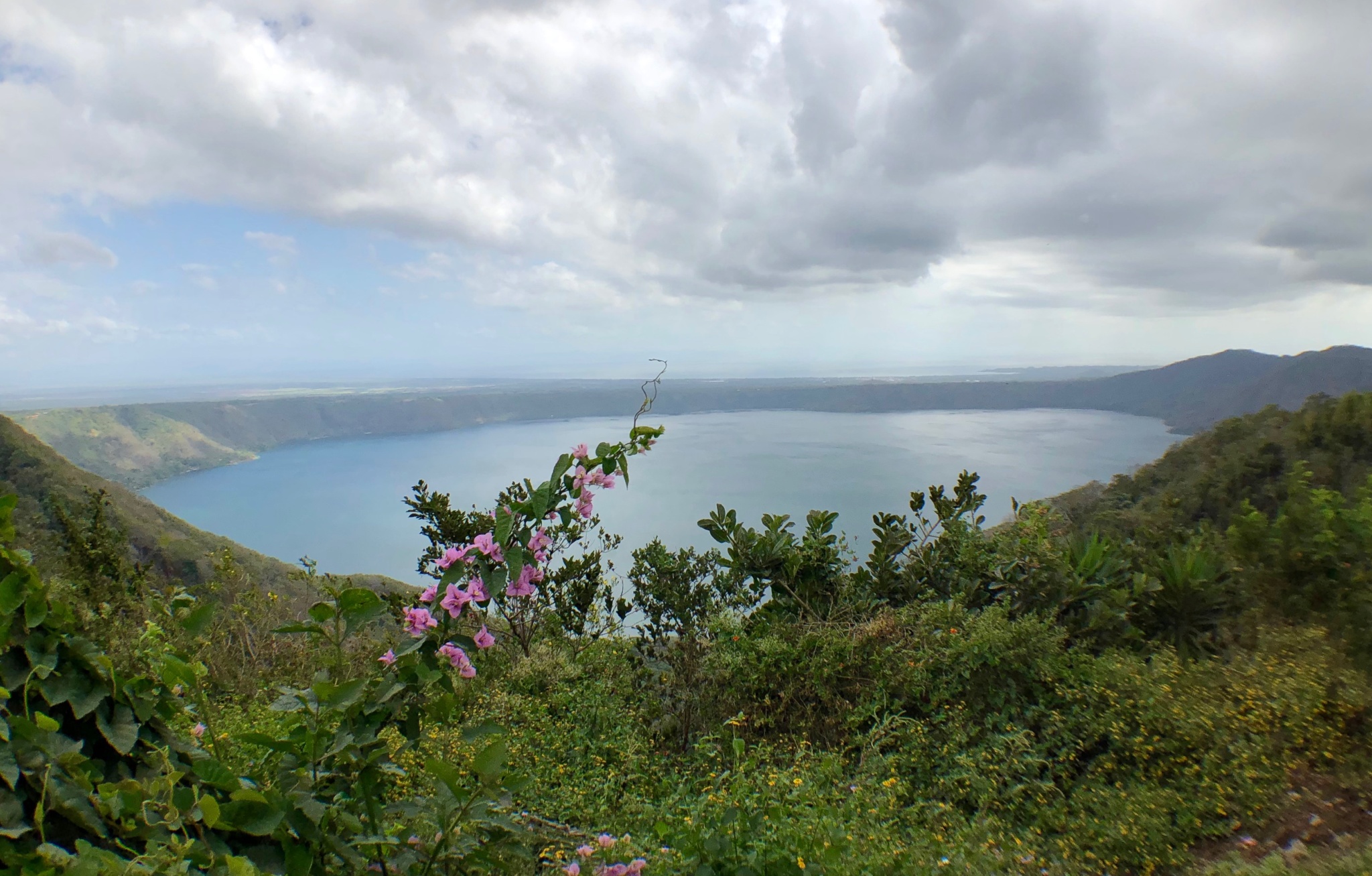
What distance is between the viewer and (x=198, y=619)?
3.65 ft

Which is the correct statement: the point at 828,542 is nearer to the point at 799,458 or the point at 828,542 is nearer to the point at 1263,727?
the point at 1263,727

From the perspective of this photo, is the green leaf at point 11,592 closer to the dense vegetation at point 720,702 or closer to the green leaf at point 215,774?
the dense vegetation at point 720,702

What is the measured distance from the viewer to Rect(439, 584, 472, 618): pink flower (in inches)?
52.7

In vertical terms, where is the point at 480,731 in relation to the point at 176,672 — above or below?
below

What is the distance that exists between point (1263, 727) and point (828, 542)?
7.07 ft

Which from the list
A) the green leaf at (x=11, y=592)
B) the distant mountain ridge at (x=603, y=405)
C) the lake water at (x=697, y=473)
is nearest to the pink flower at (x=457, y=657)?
the green leaf at (x=11, y=592)

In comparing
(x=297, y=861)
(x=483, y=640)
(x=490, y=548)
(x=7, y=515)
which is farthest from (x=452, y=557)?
(x=7, y=515)

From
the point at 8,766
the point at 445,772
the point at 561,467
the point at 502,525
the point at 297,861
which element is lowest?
the point at 297,861

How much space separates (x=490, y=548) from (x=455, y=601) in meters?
0.12

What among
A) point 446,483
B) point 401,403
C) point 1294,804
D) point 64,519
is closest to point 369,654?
point 64,519

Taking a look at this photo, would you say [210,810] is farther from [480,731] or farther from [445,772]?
[480,731]

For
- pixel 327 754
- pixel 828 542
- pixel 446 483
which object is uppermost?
pixel 327 754

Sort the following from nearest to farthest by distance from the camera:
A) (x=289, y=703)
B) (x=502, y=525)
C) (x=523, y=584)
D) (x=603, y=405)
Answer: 1. (x=289, y=703)
2. (x=502, y=525)
3. (x=523, y=584)
4. (x=603, y=405)

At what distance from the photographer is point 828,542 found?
13.9ft
